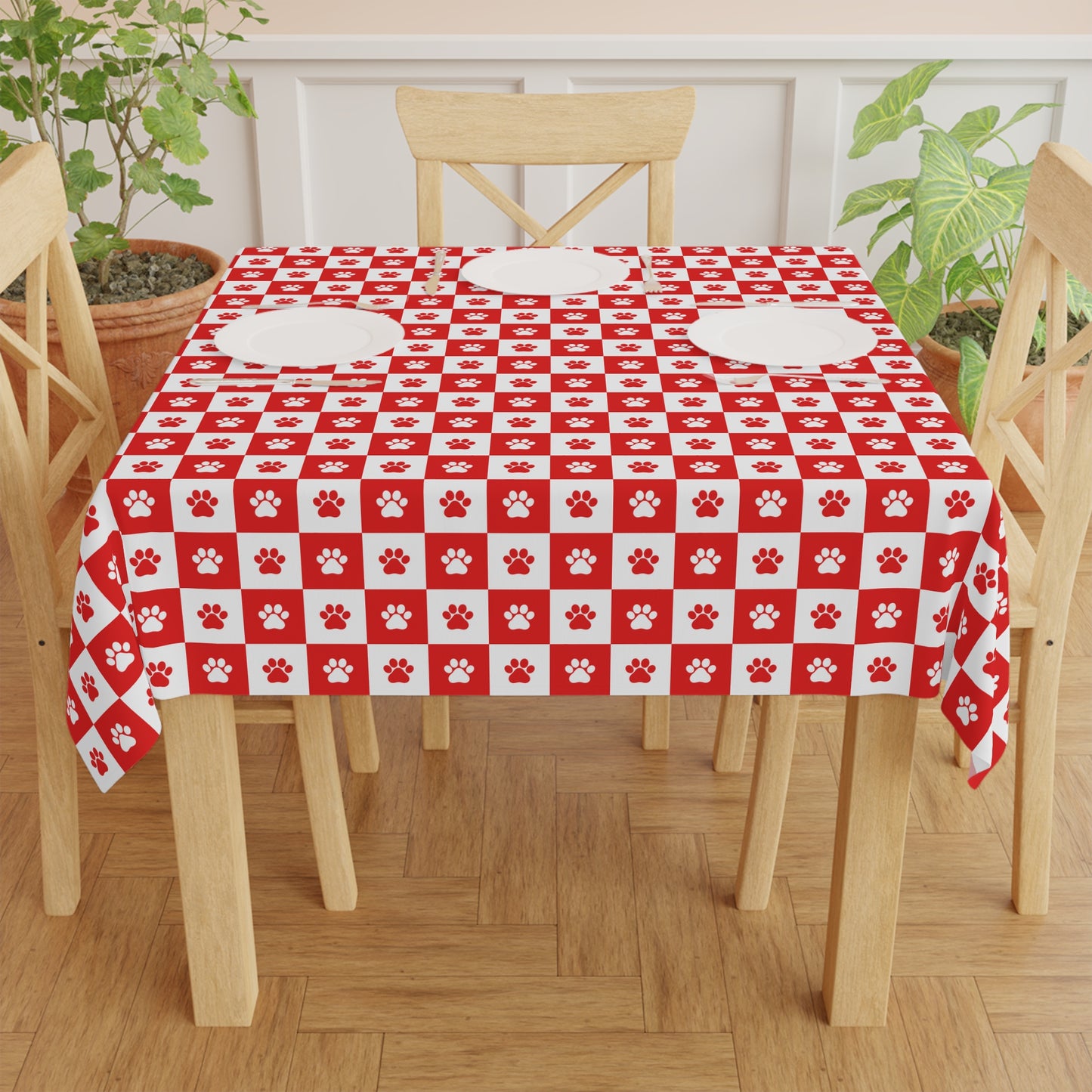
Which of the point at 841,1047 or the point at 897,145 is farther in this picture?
the point at 897,145

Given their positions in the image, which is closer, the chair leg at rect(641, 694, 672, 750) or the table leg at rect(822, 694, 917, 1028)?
the table leg at rect(822, 694, 917, 1028)

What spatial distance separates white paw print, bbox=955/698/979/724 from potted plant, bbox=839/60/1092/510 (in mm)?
1172

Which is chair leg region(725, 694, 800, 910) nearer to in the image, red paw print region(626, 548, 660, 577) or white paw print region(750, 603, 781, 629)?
white paw print region(750, 603, 781, 629)

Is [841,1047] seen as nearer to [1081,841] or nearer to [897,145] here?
[1081,841]

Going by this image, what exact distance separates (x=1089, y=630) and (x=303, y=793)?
1.49 meters

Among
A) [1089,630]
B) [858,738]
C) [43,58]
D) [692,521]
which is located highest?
[43,58]

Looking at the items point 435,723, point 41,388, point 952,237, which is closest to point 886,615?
point 435,723

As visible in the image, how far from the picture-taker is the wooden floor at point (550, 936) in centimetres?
161

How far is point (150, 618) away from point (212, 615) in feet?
0.20

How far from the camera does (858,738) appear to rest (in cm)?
148

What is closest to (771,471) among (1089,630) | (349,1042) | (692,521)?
(692,521)

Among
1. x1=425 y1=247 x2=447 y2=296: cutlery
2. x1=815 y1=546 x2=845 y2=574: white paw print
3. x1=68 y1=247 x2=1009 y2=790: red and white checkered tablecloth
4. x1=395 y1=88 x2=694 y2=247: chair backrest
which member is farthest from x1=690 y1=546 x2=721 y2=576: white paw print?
x1=395 y1=88 x2=694 y2=247: chair backrest

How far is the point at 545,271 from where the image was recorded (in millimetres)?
1890

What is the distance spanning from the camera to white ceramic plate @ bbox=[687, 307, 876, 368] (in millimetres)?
1581
